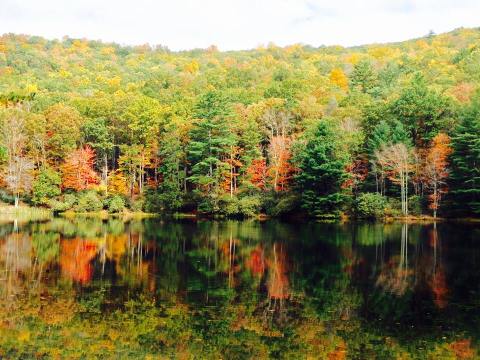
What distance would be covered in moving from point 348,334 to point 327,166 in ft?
123

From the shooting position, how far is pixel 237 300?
16.0 meters

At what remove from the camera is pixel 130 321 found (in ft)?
44.2

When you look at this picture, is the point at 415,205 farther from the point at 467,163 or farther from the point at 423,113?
the point at 423,113

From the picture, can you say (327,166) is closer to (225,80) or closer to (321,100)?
(321,100)

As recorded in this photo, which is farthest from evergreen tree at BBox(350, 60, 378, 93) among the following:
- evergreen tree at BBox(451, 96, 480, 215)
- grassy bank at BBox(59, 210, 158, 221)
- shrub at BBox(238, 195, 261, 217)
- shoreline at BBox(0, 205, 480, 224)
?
grassy bank at BBox(59, 210, 158, 221)

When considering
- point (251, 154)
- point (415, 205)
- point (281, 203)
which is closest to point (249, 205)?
point (281, 203)

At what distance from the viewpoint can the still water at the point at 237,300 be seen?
11.8m

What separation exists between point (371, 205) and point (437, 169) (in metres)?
7.03

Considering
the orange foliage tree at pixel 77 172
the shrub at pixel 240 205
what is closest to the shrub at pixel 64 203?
the orange foliage tree at pixel 77 172

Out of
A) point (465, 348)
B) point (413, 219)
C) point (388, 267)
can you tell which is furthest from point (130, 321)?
point (413, 219)

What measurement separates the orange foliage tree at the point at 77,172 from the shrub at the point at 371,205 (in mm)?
28406

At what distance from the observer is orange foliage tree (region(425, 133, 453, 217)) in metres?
49.9

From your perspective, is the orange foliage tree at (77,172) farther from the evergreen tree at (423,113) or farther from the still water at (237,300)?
the evergreen tree at (423,113)

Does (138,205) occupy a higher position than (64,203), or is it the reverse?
(64,203)
